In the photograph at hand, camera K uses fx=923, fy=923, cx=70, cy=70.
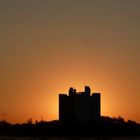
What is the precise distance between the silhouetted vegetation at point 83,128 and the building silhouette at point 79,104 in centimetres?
1198

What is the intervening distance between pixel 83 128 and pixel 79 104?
27.0 meters

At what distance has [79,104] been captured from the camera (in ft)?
550

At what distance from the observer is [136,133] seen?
462ft

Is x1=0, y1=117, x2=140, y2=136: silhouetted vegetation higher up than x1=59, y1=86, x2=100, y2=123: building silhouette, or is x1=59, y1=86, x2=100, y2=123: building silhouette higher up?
x1=59, y1=86, x2=100, y2=123: building silhouette

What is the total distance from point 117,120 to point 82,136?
9.55m

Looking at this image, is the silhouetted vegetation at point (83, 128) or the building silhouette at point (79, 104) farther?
the building silhouette at point (79, 104)

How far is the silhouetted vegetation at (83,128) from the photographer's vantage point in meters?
137

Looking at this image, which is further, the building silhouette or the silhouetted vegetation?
the building silhouette

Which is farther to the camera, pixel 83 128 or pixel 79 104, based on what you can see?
pixel 79 104

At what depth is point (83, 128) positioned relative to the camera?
14062 centimetres

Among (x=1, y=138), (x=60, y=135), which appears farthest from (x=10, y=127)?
(x=60, y=135)

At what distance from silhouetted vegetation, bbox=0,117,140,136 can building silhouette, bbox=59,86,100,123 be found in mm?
11976

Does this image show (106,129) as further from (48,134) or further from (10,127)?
(10,127)

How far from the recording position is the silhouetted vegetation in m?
137
